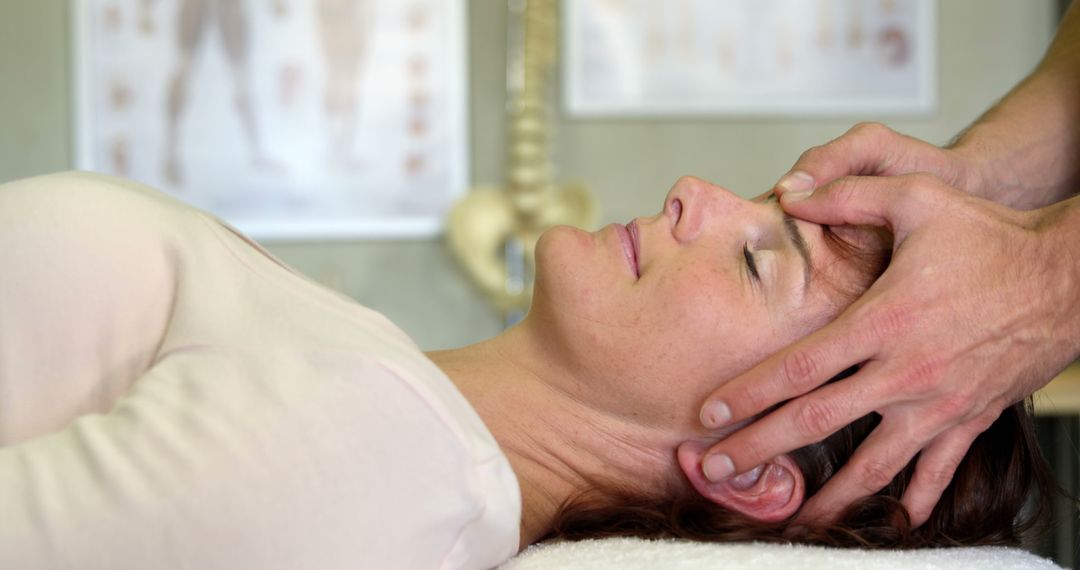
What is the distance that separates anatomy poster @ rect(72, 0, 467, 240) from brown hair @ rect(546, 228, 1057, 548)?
207 cm

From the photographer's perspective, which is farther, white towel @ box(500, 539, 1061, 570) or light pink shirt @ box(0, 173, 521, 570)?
white towel @ box(500, 539, 1061, 570)

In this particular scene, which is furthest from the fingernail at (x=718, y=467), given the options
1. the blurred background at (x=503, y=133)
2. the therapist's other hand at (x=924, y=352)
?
the blurred background at (x=503, y=133)

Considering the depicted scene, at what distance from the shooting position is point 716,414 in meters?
1.22

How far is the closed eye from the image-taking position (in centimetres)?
131

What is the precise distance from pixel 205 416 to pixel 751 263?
71 centimetres

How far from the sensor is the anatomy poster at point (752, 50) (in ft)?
10.9

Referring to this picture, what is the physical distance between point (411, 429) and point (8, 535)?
0.32 metres

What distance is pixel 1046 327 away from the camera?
3.92ft

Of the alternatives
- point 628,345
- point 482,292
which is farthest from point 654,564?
point 482,292

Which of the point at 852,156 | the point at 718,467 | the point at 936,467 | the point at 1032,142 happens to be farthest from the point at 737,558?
the point at 1032,142

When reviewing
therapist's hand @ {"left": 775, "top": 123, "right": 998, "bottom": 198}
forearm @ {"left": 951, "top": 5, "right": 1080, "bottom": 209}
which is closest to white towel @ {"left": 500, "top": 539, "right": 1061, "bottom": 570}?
therapist's hand @ {"left": 775, "top": 123, "right": 998, "bottom": 198}

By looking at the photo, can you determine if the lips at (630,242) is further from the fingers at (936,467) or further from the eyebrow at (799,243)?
the fingers at (936,467)

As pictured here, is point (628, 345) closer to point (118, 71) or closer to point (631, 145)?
point (631, 145)

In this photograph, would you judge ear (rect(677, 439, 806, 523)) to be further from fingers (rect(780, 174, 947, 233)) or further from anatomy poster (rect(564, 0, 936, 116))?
anatomy poster (rect(564, 0, 936, 116))
